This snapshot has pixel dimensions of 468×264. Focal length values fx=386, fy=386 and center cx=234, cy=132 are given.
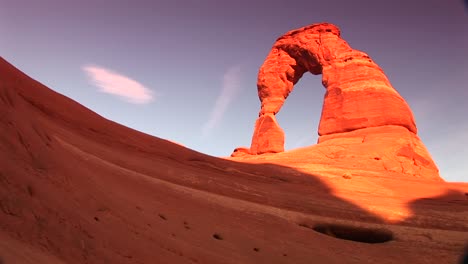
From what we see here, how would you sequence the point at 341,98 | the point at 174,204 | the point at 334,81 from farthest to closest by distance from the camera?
1. the point at 334,81
2. the point at 341,98
3. the point at 174,204

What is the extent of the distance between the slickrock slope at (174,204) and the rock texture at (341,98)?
26.4 ft

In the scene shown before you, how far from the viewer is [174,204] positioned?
9102mm

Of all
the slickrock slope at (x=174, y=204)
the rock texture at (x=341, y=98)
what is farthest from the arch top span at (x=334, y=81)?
the slickrock slope at (x=174, y=204)

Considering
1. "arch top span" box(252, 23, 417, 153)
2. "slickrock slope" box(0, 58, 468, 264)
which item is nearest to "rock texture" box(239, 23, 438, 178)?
"arch top span" box(252, 23, 417, 153)

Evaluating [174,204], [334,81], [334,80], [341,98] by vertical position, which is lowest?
[174,204]

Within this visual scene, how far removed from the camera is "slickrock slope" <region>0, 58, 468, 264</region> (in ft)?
16.4

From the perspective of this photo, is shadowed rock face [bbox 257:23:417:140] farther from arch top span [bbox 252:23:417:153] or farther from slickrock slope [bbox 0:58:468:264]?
slickrock slope [bbox 0:58:468:264]

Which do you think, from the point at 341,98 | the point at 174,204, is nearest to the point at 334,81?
the point at 341,98

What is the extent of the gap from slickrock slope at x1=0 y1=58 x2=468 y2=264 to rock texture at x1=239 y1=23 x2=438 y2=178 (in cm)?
803

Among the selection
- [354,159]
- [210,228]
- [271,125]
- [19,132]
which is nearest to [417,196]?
[354,159]

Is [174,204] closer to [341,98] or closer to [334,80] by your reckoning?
[341,98]

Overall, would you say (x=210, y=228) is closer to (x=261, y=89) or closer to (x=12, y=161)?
(x=12, y=161)

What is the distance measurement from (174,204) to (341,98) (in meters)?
26.1

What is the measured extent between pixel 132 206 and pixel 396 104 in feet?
93.5
